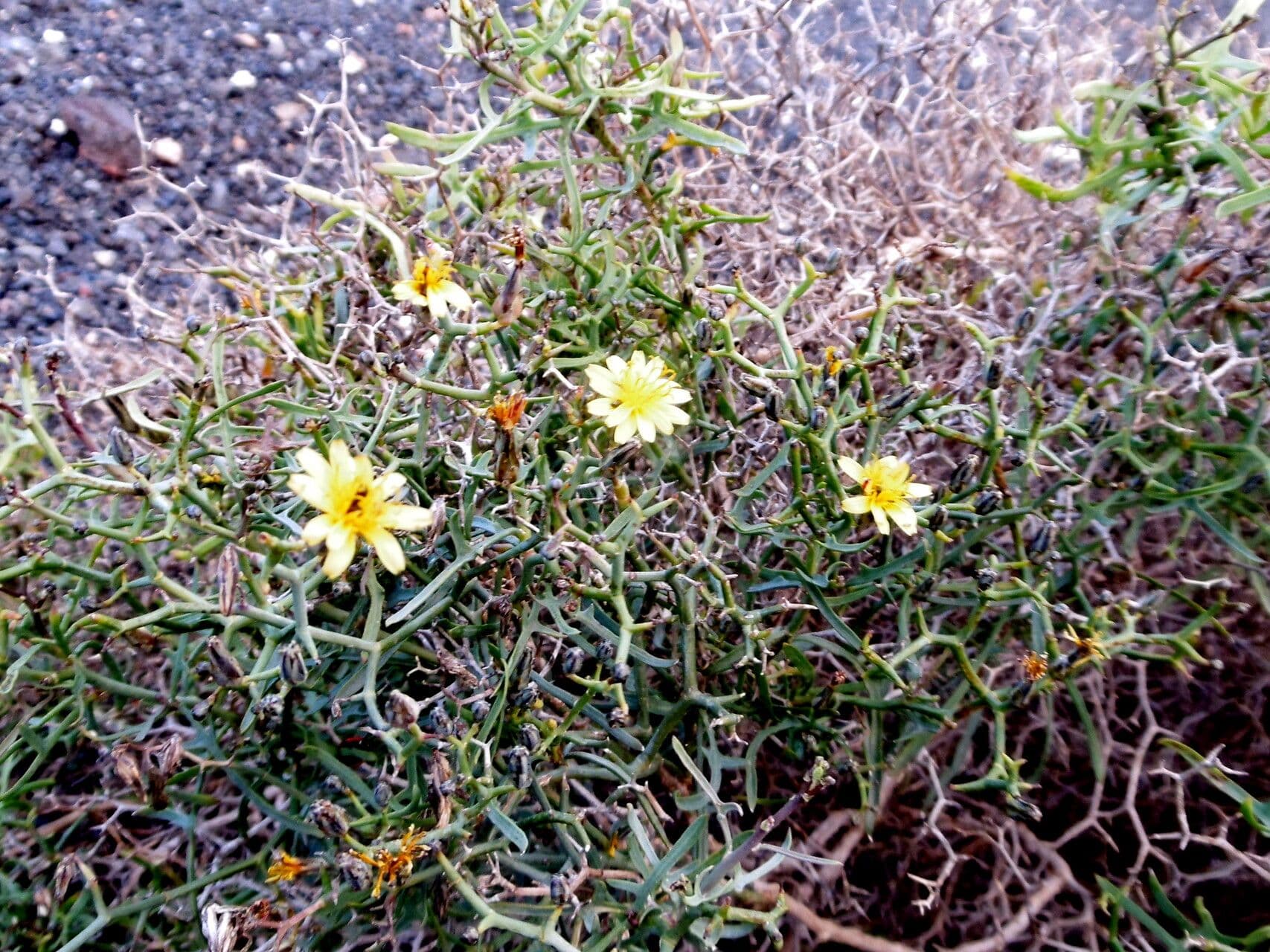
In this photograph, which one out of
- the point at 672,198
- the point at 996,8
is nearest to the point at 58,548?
the point at 672,198

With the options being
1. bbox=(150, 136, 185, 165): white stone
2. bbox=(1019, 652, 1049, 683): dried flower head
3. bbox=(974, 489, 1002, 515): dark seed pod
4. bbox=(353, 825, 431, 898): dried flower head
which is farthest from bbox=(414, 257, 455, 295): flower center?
bbox=(150, 136, 185, 165): white stone

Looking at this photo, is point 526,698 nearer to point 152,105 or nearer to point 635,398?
point 635,398

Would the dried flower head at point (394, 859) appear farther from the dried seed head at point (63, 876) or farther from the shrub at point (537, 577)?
the dried seed head at point (63, 876)

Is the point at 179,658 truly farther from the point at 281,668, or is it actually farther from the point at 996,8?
the point at 996,8

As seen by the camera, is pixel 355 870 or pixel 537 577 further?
pixel 537 577

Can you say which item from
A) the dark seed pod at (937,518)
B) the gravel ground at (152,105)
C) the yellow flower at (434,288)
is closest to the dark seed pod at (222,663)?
the yellow flower at (434,288)

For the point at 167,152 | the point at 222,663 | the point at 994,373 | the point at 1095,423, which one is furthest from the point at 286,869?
the point at 167,152

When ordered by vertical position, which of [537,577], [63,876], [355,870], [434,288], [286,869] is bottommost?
[63,876]

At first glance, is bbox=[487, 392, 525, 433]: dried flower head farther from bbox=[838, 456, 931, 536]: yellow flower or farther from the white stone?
the white stone
